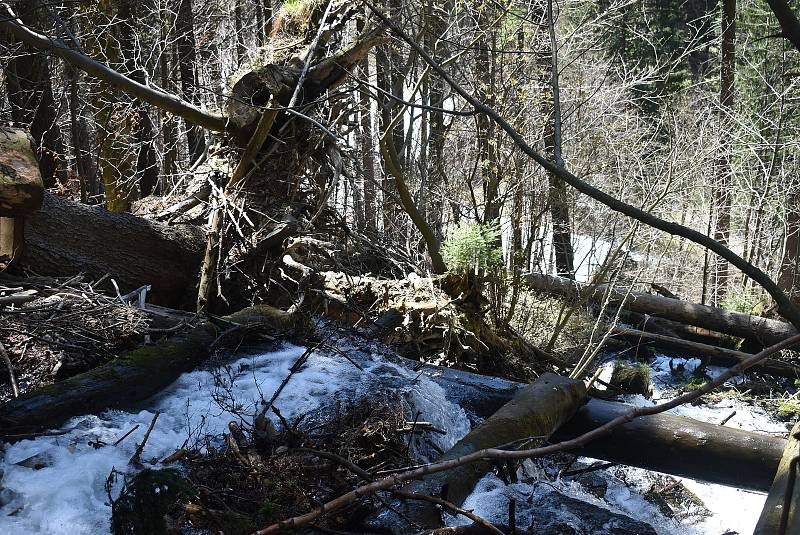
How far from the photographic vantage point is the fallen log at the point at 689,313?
1200 cm

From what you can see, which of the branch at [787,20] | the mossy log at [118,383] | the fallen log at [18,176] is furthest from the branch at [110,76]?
the branch at [787,20]

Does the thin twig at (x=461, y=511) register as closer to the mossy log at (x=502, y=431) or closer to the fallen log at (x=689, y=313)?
the mossy log at (x=502, y=431)

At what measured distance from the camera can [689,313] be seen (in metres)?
13.1

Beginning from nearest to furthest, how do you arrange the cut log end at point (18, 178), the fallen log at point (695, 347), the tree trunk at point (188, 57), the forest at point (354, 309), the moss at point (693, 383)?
the forest at point (354, 309) → the cut log end at point (18, 178) → the moss at point (693, 383) → the tree trunk at point (188, 57) → the fallen log at point (695, 347)

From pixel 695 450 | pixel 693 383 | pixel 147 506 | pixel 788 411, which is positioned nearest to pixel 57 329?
pixel 147 506

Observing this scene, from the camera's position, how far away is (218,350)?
18.9 feet

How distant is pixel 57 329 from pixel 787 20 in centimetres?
Answer: 420

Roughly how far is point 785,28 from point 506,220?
986 cm

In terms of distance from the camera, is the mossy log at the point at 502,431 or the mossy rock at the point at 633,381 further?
the mossy rock at the point at 633,381

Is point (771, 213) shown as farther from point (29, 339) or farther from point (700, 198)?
point (29, 339)

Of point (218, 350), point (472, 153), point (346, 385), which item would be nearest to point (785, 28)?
point (346, 385)

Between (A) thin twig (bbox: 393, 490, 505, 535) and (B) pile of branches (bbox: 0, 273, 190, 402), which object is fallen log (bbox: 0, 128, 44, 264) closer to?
(B) pile of branches (bbox: 0, 273, 190, 402)

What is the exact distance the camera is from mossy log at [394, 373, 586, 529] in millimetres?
3407

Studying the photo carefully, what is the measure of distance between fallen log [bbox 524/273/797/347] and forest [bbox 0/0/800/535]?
58 mm
